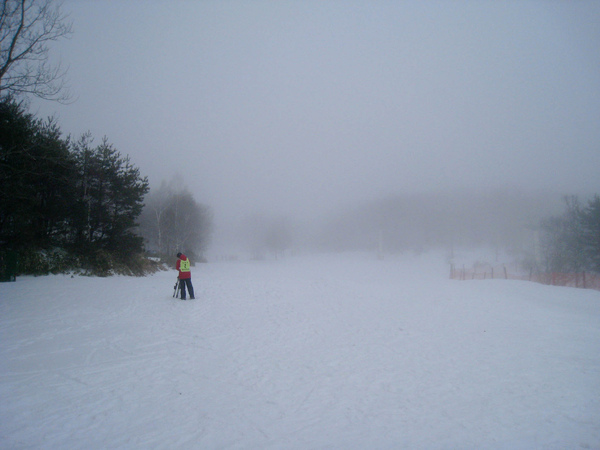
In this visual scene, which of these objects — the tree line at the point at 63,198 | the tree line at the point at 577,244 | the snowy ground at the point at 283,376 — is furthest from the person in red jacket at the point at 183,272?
the tree line at the point at 577,244

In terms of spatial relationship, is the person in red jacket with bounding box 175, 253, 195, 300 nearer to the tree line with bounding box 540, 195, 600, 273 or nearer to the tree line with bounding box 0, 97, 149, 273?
the tree line with bounding box 0, 97, 149, 273

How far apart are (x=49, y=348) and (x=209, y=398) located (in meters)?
4.64

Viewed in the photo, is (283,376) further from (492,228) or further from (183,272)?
(492,228)

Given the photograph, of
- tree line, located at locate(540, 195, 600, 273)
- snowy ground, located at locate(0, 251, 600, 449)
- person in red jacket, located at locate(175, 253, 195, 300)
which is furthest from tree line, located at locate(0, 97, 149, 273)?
tree line, located at locate(540, 195, 600, 273)

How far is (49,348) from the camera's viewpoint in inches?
250

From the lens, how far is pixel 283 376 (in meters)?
5.73

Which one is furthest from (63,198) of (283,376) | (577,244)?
(577,244)

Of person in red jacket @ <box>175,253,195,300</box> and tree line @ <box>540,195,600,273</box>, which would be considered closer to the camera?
person in red jacket @ <box>175,253,195,300</box>

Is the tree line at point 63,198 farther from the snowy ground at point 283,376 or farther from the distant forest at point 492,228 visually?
the distant forest at point 492,228

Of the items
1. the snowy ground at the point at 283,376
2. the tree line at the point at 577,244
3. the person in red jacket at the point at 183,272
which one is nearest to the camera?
the snowy ground at the point at 283,376

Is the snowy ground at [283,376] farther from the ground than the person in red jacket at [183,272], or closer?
closer

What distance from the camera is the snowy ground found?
379 centimetres

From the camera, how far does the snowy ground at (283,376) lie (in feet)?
12.4

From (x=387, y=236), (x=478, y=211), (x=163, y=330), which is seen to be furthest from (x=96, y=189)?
(x=478, y=211)
